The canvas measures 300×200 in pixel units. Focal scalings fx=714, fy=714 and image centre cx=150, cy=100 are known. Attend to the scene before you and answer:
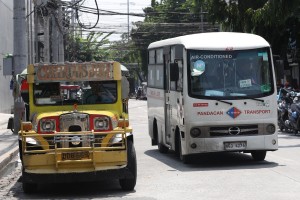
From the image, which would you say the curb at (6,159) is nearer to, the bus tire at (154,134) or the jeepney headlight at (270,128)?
the bus tire at (154,134)

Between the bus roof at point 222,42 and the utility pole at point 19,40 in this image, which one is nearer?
the bus roof at point 222,42

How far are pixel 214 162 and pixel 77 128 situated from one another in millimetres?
5458

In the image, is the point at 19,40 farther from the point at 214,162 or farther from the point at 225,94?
the point at 225,94

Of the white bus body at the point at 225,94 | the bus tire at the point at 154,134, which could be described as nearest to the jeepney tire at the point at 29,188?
the white bus body at the point at 225,94

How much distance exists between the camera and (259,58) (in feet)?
53.2

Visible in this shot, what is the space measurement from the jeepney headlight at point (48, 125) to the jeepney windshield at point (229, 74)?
4403mm

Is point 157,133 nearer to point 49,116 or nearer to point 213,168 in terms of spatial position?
point 213,168

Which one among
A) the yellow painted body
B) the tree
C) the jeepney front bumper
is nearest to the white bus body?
the yellow painted body

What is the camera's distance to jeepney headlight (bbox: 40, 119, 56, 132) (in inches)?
484

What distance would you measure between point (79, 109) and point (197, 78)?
3.65 m

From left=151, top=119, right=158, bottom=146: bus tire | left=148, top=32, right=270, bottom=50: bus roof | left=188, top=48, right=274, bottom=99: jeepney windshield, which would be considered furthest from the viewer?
left=151, top=119, right=158, bottom=146: bus tire

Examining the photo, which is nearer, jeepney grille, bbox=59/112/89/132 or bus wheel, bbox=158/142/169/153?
jeepney grille, bbox=59/112/89/132

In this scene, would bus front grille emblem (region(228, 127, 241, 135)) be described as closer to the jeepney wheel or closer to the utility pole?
the jeepney wheel

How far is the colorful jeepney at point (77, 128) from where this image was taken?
38.7 ft
